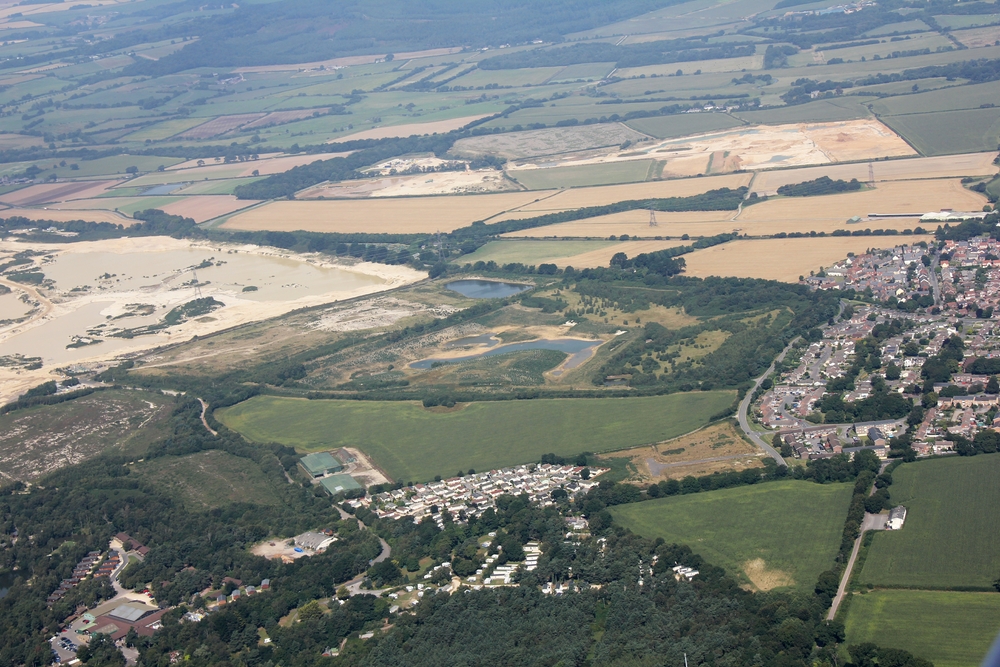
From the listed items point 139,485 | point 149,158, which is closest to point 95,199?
point 149,158

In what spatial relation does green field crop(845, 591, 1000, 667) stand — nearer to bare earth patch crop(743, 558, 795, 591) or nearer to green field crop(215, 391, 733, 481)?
bare earth patch crop(743, 558, 795, 591)

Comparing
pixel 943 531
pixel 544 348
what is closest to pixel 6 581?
pixel 544 348

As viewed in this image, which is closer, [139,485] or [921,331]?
[139,485]

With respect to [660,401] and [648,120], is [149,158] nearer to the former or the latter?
[648,120]

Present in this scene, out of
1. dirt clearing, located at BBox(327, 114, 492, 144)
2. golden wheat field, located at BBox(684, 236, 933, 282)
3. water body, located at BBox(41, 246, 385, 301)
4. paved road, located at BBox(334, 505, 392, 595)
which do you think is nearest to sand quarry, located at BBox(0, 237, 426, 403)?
water body, located at BBox(41, 246, 385, 301)

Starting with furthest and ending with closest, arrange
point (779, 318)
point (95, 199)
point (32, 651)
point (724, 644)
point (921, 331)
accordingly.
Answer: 1. point (95, 199)
2. point (779, 318)
3. point (921, 331)
4. point (32, 651)
5. point (724, 644)

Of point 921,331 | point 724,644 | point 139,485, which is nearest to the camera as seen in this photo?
point 724,644

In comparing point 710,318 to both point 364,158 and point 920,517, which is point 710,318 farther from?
point 364,158

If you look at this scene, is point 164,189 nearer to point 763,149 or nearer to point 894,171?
point 763,149
